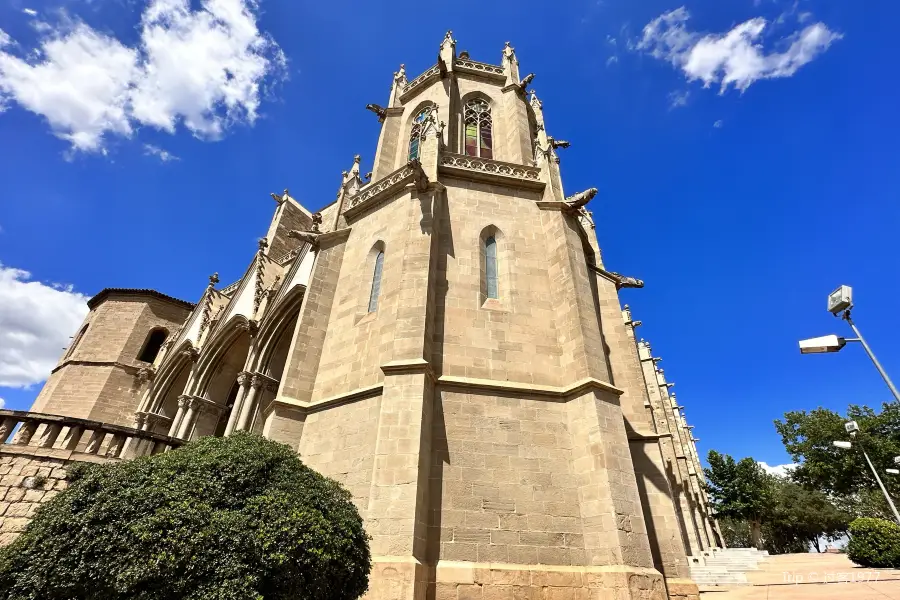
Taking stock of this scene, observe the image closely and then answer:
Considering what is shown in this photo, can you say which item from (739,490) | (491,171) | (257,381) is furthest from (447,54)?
(739,490)

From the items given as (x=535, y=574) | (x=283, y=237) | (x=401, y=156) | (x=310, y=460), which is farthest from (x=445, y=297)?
(x=283, y=237)

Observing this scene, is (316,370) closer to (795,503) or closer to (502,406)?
(502,406)

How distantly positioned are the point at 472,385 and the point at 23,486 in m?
8.49

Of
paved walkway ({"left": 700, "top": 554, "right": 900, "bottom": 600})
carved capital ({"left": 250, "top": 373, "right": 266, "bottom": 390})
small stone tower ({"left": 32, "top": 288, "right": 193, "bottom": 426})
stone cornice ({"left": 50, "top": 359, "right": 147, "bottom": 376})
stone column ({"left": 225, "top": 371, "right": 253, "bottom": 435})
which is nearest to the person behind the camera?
paved walkway ({"left": 700, "top": 554, "right": 900, "bottom": 600})

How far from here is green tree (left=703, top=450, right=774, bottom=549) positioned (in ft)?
132

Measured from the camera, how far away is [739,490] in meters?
40.9

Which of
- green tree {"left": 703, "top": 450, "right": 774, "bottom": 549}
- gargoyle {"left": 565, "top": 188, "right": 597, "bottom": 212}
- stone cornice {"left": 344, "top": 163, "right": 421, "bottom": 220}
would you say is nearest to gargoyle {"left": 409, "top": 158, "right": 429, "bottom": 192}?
stone cornice {"left": 344, "top": 163, "right": 421, "bottom": 220}

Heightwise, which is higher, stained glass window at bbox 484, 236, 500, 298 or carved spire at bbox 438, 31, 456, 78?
carved spire at bbox 438, 31, 456, 78

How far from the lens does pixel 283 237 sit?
21703mm

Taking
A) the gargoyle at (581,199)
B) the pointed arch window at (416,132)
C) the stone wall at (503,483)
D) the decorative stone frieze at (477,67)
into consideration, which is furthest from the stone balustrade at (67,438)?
the decorative stone frieze at (477,67)

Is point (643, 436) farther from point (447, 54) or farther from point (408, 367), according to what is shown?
point (447, 54)

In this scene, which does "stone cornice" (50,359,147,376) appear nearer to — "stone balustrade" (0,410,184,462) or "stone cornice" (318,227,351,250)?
"stone balustrade" (0,410,184,462)

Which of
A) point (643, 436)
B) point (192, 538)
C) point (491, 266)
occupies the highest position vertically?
point (491, 266)

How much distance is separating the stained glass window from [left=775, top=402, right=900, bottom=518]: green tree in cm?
3330
